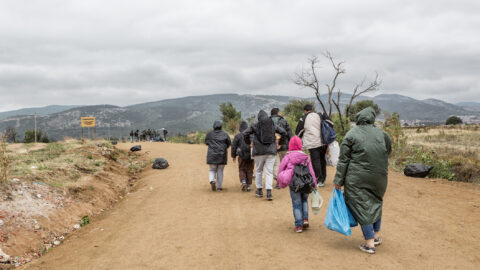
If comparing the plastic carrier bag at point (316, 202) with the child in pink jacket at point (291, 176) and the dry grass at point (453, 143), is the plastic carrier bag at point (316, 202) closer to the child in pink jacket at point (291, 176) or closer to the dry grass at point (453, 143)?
the child in pink jacket at point (291, 176)

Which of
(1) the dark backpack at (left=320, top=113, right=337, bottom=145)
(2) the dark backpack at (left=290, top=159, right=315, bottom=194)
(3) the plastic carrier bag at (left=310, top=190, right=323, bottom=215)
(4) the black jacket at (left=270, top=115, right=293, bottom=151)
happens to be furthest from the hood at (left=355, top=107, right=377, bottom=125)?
(4) the black jacket at (left=270, top=115, right=293, bottom=151)

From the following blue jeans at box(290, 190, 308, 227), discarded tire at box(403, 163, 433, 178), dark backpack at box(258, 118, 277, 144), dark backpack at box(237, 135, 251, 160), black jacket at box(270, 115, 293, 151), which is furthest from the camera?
discarded tire at box(403, 163, 433, 178)

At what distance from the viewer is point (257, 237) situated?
5.94 metres

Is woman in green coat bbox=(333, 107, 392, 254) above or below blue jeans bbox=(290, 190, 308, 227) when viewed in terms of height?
above

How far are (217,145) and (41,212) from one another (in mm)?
4578

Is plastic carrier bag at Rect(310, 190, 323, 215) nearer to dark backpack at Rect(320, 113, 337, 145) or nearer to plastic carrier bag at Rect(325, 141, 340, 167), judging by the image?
plastic carrier bag at Rect(325, 141, 340, 167)

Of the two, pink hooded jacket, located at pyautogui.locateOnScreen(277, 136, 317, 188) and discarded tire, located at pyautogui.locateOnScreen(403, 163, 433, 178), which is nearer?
pink hooded jacket, located at pyautogui.locateOnScreen(277, 136, 317, 188)

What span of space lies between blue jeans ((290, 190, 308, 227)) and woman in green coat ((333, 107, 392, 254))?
1.13 m

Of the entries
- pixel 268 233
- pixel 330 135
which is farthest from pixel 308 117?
pixel 268 233

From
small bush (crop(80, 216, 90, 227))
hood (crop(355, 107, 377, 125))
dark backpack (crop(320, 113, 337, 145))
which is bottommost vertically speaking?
small bush (crop(80, 216, 90, 227))

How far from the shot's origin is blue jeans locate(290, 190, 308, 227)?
6.00 metres

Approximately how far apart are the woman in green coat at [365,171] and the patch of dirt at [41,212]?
5.02m

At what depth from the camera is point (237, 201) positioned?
8.63 meters

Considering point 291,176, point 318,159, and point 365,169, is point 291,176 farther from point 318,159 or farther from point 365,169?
point 318,159
